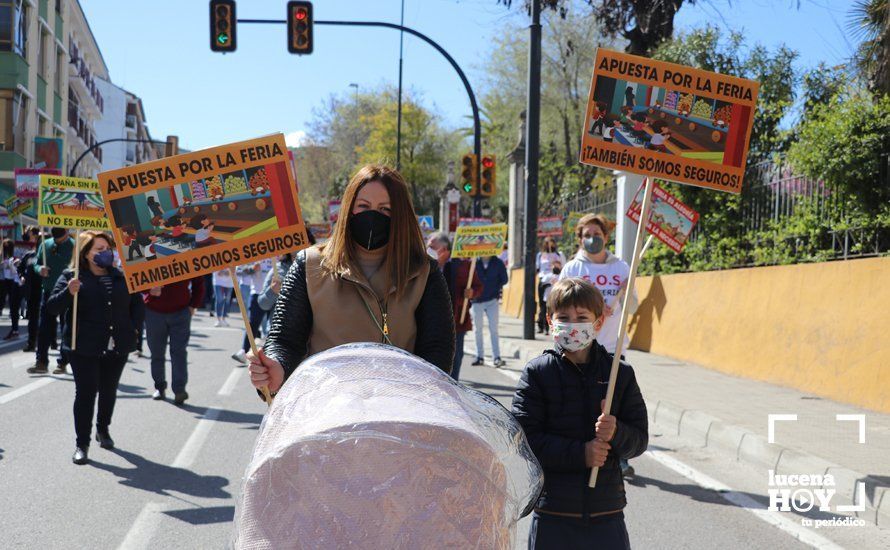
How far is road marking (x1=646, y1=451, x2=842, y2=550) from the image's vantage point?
18.8 feet

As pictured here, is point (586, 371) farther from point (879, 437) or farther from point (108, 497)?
point (879, 437)

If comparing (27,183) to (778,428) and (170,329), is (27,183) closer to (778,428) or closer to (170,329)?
(170,329)

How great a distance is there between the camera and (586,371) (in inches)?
153

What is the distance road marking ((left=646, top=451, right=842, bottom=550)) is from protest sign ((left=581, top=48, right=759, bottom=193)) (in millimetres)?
2317

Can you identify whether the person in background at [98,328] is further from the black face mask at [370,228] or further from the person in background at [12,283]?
the person in background at [12,283]

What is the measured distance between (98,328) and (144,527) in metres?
2.61

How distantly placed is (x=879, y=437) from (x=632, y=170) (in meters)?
4.94

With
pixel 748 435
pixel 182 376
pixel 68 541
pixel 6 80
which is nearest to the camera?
pixel 68 541

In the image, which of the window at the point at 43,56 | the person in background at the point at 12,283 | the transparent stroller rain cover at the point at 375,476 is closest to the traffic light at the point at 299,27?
the person in background at the point at 12,283

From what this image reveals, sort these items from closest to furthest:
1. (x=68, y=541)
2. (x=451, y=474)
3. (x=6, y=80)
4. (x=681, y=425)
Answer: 1. (x=451, y=474)
2. (x=68, y=541)
3. (x=681, y=425)
4. (x=6, y=80)

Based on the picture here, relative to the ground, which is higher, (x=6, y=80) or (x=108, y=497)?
(x=6, y=80)

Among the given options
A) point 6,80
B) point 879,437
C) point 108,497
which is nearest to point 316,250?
point 108,497

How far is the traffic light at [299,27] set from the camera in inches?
733

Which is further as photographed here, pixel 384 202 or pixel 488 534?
pixel 384 202
